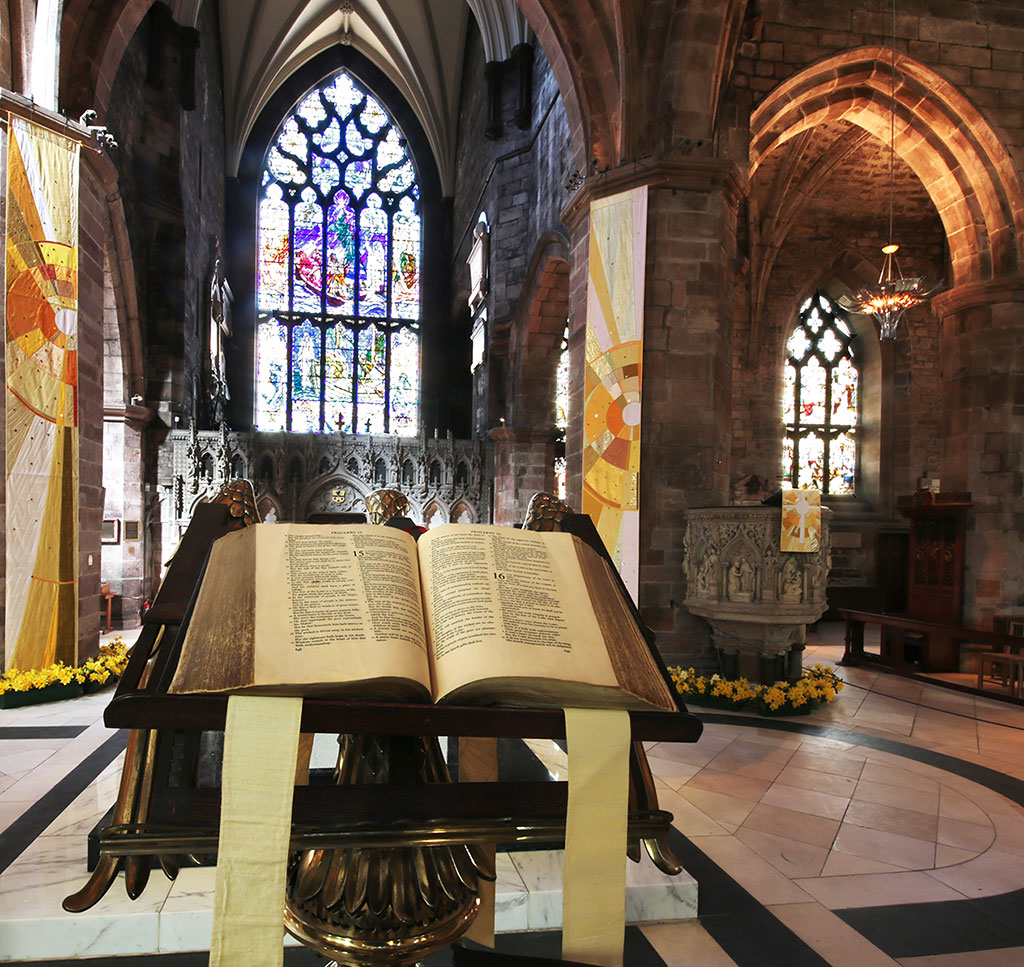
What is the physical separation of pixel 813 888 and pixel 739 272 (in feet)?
40.7

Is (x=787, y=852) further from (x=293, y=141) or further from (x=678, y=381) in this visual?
(x=293, y=141)

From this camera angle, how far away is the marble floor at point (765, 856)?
8.23 ft

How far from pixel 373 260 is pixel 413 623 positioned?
2039cm

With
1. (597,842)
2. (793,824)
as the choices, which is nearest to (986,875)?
(793,824)

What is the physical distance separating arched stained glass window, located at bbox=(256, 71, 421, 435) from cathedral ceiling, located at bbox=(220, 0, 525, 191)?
95 cm

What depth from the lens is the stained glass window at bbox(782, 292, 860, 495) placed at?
16375 millimetres

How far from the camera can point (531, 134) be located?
13406 mm

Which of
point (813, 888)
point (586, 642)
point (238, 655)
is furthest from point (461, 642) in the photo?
point (813, 888)

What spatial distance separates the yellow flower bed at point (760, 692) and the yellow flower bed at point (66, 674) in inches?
176

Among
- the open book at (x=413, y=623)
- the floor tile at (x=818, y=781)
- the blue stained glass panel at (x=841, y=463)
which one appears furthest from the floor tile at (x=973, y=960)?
the blue stained glass panel at (x=841, y=463)

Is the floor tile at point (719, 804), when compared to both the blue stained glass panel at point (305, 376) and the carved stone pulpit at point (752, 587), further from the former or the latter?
the blue stained glass panel at point (305, 376)

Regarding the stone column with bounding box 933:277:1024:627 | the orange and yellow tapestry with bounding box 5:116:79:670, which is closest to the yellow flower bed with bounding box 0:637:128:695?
the orange and yellow tapestry with bounding box 5:116:79:670

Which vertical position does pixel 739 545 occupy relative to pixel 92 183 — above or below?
below

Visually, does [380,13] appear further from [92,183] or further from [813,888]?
[813,888]
